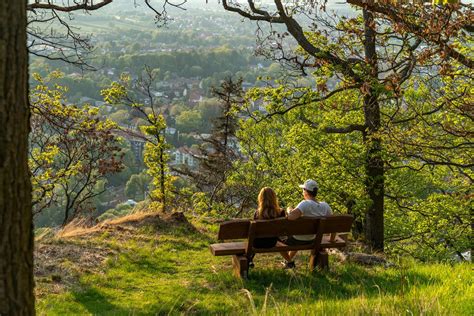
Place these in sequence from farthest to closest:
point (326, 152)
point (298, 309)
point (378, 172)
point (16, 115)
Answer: point (326, 152), point (378, 172), point (298, 309), point (16, 115)

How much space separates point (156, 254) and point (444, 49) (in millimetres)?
5537

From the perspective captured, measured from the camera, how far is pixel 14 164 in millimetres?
2340

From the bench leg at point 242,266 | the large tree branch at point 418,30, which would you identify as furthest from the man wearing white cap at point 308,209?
the large tree branch at point 418,30

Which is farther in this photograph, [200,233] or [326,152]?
[326,152]

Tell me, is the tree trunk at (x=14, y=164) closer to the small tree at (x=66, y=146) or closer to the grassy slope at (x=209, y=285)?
the grassy slope at (x=209, y=285)

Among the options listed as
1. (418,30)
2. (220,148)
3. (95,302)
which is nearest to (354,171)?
(418,30)

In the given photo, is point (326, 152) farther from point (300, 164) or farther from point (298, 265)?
point (298, 265)

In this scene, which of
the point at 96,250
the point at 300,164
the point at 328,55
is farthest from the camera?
the point at 300,164

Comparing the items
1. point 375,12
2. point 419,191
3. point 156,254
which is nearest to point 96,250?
point 156,254

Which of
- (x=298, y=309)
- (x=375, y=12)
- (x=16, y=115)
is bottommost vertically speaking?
(x=298, y=309)

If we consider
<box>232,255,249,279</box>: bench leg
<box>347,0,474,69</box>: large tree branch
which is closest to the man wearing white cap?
<box>232,255,249,279</box>: bench leg

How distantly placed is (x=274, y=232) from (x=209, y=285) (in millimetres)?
1090

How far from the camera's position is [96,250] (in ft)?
28.7

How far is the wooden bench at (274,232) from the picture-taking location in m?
6.93
